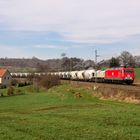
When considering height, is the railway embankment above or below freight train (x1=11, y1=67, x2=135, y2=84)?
below

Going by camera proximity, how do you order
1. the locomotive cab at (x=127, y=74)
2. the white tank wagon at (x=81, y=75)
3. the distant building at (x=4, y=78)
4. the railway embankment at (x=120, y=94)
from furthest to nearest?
the distant building at (x=4, y=78)
the white tank wagon at (x=81, y=75)
the locomotive cab at (x=127, y=74)
the railway embankment at (x=120, y=94)

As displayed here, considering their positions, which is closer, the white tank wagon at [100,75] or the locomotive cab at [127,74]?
the locomotive cab at [127,74]

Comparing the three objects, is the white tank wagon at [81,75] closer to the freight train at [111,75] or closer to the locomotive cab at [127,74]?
the freight train at [111,75]

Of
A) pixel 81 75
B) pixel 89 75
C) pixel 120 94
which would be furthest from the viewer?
pixel 81 75

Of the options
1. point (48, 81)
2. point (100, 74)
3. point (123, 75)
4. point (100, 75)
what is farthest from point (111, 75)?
point (48, 81)

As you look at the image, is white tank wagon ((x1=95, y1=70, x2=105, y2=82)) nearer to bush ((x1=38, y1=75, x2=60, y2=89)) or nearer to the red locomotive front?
the red locomotive front

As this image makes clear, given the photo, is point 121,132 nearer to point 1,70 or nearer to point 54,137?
point 54,137

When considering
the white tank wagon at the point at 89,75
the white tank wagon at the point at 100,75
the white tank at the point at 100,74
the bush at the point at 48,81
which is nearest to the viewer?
the white tank at the point at 100,74

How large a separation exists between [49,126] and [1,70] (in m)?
135

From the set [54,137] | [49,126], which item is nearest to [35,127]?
[49,126]

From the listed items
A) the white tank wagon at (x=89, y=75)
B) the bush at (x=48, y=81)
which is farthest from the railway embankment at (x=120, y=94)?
the bush at (x=48, y=81)

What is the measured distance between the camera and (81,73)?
314 feet

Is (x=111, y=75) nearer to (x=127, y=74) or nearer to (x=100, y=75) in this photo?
(x=127, y=74)

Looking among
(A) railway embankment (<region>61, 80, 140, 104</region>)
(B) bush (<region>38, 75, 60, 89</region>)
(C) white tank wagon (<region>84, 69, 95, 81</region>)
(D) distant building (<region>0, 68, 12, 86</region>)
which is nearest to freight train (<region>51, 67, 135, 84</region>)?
(C) white tank wagon (<region>84, 69, 95, 81</region>)
